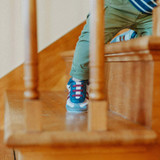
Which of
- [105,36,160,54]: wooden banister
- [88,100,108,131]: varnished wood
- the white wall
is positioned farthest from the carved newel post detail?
the white wall

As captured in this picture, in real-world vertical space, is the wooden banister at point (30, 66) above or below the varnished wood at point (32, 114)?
above

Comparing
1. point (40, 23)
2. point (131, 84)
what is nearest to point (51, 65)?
point (40, 23)

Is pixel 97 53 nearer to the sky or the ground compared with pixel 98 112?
nearer to the sky

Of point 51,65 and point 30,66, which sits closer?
point 30,66

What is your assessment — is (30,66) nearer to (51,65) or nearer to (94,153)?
(94,153)

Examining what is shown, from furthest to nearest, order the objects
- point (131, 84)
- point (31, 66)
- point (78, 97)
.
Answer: point (78, 97) < point (131, 84) < point (31, 66)

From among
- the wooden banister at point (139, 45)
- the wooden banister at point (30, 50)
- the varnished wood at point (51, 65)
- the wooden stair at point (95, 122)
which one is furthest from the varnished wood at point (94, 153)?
the varnished wood at point (51, 65)

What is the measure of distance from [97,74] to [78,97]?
0.29 meters

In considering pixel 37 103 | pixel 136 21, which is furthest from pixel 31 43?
pixel 136 21

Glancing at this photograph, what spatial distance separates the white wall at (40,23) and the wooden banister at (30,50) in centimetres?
88

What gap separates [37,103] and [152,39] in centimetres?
29

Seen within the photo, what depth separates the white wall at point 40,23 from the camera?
1.38 metres

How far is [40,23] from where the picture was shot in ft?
4.72

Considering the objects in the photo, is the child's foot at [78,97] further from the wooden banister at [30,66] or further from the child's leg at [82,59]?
the wooden banister at [30,66]
